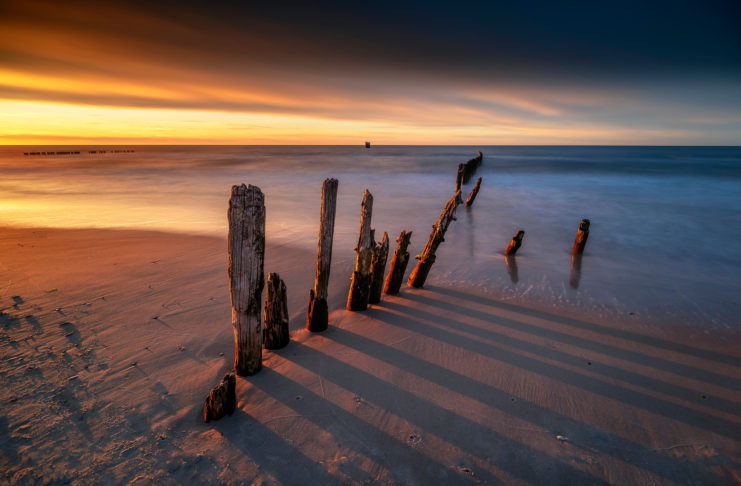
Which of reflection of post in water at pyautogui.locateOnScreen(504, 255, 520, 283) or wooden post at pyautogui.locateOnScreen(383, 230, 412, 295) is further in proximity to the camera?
reflection of post in water at pyautogui.locateOnScreen(504, 255, 520, 283)

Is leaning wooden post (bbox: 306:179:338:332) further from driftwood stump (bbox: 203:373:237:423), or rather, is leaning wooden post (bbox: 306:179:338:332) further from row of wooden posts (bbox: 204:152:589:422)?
driftwood stump (bbox: 203:373:237:423)

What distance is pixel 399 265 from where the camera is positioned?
6.56m

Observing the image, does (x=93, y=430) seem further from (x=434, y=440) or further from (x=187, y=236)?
(x=187, y=236)

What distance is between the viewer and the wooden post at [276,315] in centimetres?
451

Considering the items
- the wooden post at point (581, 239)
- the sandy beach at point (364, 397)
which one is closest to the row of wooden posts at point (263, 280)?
the sandy beach at point (364, 397)

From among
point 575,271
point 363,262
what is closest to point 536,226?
point 575,271

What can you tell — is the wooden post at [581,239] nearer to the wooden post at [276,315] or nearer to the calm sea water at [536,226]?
the calm sea water at [536,226]

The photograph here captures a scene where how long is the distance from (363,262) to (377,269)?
496 mm

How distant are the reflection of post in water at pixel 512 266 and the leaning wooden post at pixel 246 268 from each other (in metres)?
5.70

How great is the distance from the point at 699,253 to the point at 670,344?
293 inches

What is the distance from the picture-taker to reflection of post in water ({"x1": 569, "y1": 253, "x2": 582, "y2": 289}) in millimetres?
7498

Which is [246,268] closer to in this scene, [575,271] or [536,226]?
[575,271]

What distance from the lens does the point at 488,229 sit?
43.1 ft

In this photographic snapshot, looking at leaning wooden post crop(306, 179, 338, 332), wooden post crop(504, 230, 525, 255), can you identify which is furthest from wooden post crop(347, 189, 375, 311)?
wooden post crop(504, 230, 525, 255)
